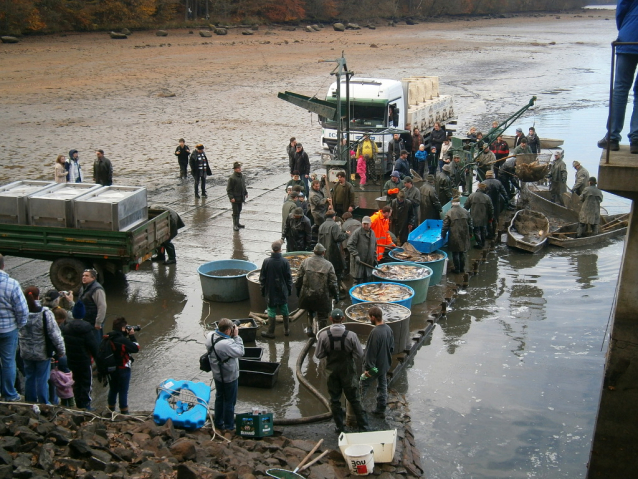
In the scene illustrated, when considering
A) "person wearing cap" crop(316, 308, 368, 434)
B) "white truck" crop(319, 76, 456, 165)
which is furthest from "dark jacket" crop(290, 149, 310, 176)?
"person wearing cap" crop(316, 308, 368, 434)

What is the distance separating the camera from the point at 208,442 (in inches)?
298

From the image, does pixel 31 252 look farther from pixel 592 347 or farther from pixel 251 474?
pixel 592 347

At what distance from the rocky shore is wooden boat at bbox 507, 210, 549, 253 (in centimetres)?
843

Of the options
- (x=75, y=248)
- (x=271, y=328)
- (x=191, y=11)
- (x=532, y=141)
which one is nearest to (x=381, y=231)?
(x=271, y=328)

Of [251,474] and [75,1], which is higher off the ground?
[75,1]

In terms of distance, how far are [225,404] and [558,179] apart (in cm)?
1394

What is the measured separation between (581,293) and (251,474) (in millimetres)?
8954

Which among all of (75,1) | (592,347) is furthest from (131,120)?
(75,1)

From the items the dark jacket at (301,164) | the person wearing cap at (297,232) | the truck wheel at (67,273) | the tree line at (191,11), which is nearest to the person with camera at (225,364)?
the truck wheel at (67,273)

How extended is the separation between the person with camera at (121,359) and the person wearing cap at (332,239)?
4.44 metres

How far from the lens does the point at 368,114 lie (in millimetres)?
22734

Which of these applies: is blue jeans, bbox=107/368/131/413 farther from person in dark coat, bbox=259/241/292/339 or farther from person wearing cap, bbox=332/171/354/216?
person wearing cap, bbox=332/171/354/216

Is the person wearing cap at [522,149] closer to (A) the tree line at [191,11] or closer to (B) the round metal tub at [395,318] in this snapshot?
(B) the round metal tub at [395,318]

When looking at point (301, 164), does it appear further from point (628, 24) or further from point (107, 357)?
point (628, 24)
